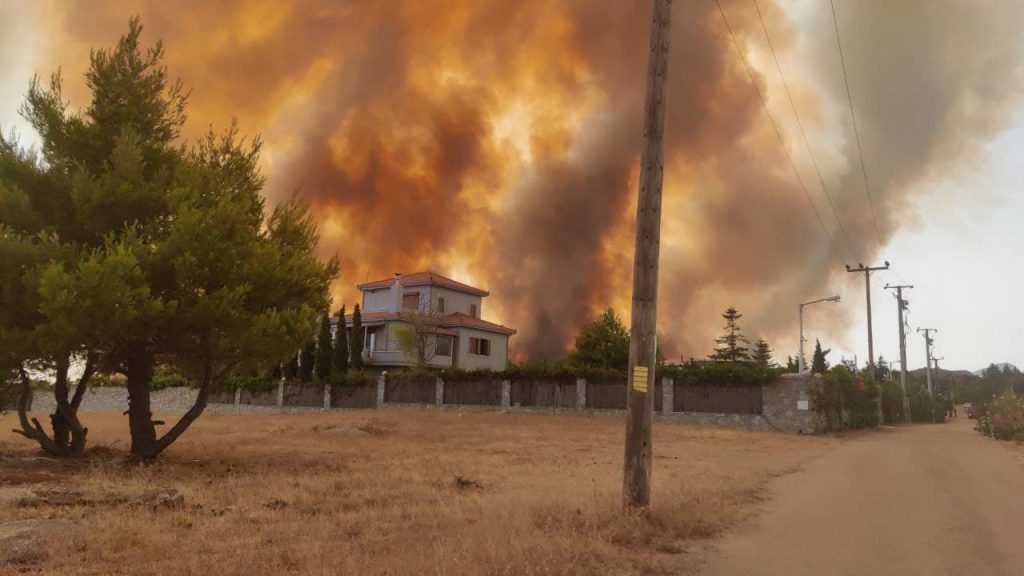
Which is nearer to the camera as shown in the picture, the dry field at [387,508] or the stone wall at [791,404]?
the dry field at [387,508]

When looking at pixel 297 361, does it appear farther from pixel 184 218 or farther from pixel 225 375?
pixel 184 218

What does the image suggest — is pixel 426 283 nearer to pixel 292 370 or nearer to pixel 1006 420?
pixel 292 370

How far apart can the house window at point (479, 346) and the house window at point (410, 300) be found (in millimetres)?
5780

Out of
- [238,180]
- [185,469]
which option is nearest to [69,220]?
[238,180]

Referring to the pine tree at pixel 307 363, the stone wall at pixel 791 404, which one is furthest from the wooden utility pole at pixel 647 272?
the pine tree at pixel 307 363

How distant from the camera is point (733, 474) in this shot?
48.1 ft

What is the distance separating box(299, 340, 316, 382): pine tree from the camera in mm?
49094

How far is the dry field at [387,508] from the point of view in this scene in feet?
22.0

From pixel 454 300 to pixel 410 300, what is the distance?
411 centimetres

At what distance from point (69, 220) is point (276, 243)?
504cm

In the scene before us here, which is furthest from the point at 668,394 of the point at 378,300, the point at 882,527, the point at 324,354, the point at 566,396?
the point at 378,300

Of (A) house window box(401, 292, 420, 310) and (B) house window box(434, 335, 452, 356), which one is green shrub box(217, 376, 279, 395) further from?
(A) house window box(401, 292, 420, 310)

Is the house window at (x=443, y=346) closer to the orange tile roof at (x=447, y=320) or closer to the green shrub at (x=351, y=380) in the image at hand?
the orange tile roof at (x=447, y=320)

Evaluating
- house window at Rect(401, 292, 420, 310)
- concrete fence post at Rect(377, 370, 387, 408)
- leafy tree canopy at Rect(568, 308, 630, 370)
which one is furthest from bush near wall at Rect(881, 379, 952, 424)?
house window at Rect(401, 292, 420, 310)
